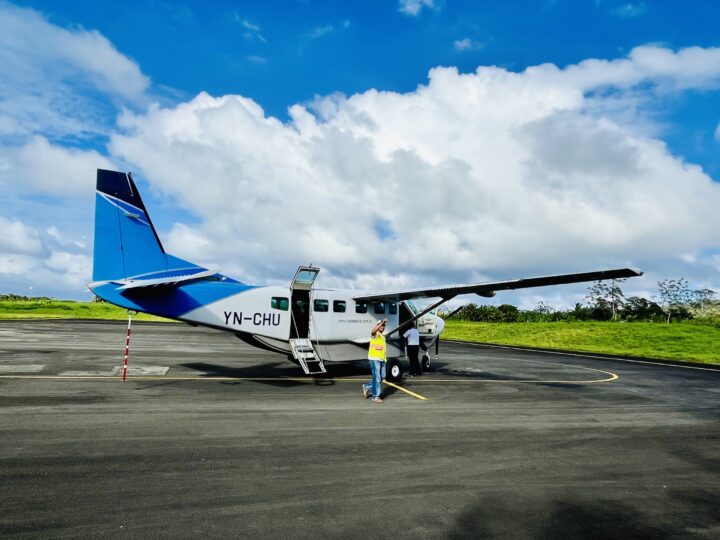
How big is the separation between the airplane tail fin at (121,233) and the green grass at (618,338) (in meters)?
33.1

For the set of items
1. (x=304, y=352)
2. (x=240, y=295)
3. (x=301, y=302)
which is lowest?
(x=304, y=352)

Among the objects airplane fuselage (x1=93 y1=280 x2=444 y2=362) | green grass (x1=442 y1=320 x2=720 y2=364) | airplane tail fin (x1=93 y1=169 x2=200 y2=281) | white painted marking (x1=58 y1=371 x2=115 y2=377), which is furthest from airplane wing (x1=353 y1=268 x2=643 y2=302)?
green grass (x1=442 y1=320 x2=720 y2=364)

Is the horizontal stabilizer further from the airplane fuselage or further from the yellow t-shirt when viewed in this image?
the yellow t-shirt

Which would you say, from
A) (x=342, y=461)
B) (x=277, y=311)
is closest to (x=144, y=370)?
(x=277, y=311)

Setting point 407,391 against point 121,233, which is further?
point 407,391

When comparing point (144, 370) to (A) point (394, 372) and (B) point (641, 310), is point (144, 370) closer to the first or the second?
(A) point (394, 372)

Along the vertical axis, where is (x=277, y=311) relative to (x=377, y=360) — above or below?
above

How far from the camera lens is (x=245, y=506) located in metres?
5.70

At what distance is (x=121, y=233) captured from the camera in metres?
14.7

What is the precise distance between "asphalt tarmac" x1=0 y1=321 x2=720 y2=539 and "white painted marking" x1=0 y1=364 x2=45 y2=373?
10.5 inches

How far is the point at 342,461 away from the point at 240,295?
9326 mm

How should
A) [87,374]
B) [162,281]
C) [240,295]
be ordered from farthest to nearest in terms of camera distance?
[240,295] → [87,374] → [162,281]

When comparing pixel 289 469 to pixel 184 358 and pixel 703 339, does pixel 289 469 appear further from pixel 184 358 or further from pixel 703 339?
pixel 703 339

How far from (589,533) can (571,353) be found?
32.5 meters
